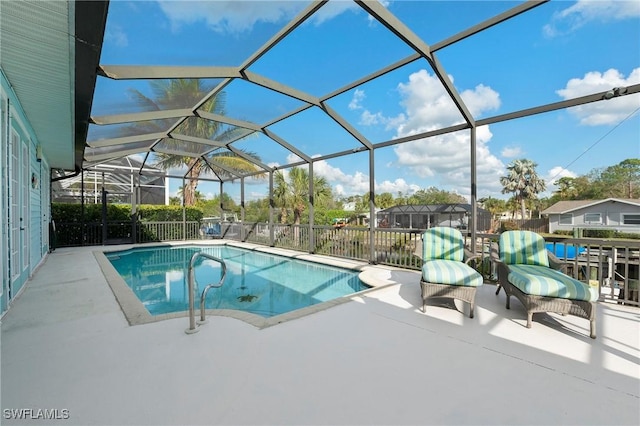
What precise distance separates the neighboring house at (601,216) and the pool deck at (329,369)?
5.67 m

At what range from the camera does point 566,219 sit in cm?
1121

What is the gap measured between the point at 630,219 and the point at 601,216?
2136mm

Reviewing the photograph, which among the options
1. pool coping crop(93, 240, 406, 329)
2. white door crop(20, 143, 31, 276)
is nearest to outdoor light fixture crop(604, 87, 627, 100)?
pool coping crop(93, 240, 406, 329)

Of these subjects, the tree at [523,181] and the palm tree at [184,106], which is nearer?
the palm tree at [184,106]

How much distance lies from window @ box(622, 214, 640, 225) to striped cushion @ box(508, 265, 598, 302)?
19.7ft

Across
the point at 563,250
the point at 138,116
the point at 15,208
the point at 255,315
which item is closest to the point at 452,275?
the point at 255,315

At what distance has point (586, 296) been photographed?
2.78 m

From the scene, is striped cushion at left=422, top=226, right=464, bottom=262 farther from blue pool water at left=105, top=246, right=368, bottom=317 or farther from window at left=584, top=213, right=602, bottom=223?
window at left=584, top=213, right=602, bottom=223

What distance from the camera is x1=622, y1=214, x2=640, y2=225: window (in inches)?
263

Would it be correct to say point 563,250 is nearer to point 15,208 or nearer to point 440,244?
point 440,244

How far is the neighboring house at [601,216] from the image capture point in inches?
280

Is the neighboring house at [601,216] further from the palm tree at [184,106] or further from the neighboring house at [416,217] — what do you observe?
the palm tree at [184,106]

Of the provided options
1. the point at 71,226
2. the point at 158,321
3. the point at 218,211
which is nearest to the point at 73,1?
the point at 158,321

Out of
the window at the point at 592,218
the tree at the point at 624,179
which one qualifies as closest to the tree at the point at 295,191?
the window at the point at 592,218
